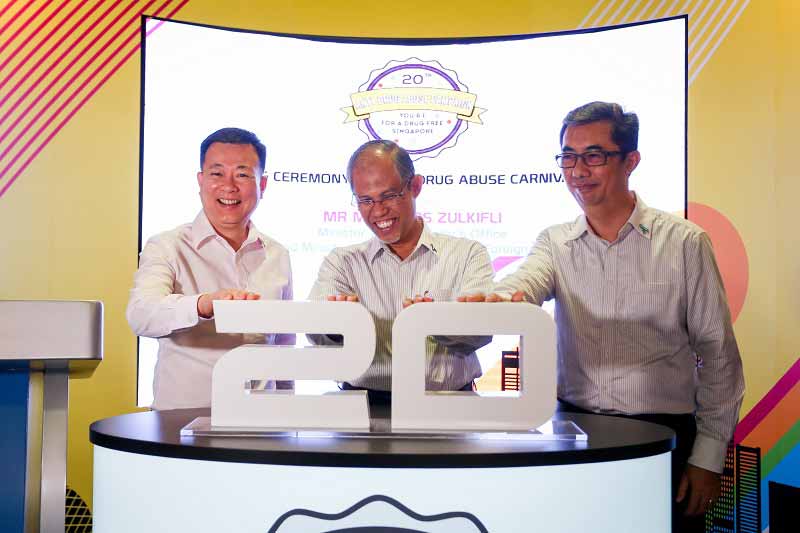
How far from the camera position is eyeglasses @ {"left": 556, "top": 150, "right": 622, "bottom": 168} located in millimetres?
2793

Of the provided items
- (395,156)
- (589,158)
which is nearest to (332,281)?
(395,156)

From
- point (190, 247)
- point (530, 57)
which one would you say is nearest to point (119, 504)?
point (190, 247)

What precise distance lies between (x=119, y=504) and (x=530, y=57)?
122 inches

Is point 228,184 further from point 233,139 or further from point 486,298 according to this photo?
point 486,298

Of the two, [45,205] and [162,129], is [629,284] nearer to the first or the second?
[162,129]

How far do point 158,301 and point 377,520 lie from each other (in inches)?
50.1

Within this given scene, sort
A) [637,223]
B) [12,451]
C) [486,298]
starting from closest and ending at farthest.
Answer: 1. [12,451]
2. [486,298]
3. [637,223]

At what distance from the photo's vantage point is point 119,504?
165cm

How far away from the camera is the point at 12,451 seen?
1.74 meters

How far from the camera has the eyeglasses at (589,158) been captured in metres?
2.79

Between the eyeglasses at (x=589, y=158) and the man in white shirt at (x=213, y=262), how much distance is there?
107cm

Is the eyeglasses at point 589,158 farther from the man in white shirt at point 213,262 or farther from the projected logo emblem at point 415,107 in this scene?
the projected logo emblem at point 415,107

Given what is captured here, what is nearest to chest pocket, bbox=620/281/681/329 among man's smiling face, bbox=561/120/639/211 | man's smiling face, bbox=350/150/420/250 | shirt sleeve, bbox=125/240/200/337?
man's smiling face, bbox=561/120/639/211

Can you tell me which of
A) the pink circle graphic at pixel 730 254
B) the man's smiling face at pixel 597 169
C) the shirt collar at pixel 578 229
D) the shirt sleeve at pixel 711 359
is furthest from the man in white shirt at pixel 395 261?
the pink circle graphic at pixel 730 254
